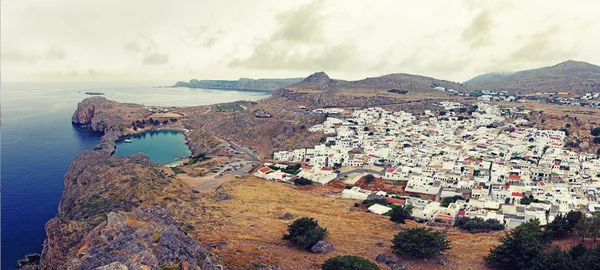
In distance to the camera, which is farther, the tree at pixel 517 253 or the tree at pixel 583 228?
the tree at pixel 583 228

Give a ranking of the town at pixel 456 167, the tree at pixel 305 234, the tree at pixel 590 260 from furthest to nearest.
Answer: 1. the town at pixel 456 167
2. the tree at pixel 305 234
3. the tree at pixel 590 260

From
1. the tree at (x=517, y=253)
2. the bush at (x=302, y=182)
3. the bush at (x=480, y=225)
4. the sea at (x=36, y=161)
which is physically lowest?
the sea at (x=36, y=161)

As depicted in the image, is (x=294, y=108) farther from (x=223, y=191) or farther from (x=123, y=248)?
(x=123, y=248)

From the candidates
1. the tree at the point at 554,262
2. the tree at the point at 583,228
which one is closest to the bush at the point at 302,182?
the tree at the point at 583,228

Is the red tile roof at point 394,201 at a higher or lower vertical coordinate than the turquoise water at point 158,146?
higher

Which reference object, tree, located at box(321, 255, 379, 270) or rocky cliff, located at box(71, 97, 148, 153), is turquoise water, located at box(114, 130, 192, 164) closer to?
rocky cliff, located at box(71, 97, 148, 153)

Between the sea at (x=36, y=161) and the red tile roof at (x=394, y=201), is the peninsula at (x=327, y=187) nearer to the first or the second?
the red tile roof at (x=394, y=201)

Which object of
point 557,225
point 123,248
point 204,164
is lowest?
point 204,164

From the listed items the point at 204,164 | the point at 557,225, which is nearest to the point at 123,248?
the point at 557,225
